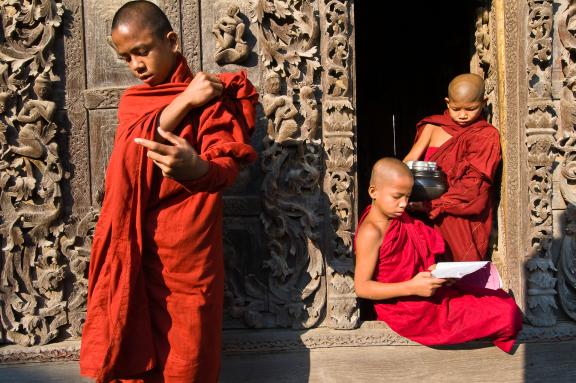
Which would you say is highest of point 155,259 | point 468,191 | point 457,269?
point 468,191

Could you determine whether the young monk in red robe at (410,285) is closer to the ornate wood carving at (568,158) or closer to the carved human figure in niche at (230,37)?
the ornate wood carving at (568,158)

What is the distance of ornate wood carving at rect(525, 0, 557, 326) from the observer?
3.06 m

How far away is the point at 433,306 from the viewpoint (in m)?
2.93

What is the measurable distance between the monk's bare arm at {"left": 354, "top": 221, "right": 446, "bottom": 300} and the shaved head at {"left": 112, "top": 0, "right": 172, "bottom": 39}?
1.46 metres

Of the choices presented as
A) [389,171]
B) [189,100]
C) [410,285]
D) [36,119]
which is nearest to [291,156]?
[389,171]

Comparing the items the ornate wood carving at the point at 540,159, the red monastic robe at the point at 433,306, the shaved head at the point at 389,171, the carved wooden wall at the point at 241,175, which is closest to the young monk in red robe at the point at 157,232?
the carved wooden wall at the point at 241,175

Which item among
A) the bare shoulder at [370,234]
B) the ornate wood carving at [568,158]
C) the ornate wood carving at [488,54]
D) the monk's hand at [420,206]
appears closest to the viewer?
the bare shoulder at [370,234]

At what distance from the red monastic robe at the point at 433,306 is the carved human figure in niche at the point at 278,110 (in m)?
0.77

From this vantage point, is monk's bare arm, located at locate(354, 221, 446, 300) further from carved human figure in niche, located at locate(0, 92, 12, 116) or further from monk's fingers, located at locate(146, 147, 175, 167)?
carved human figure in niche, located at locate(0, 92, 12, 116)

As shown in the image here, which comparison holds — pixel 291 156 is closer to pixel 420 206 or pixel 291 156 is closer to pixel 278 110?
pixel 278 110

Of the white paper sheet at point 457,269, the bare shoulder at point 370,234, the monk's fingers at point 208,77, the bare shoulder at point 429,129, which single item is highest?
the monk's fingers at point 208,77

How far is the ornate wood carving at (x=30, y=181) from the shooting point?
2959mm

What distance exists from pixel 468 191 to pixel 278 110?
1200 mm

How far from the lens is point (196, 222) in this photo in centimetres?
246
